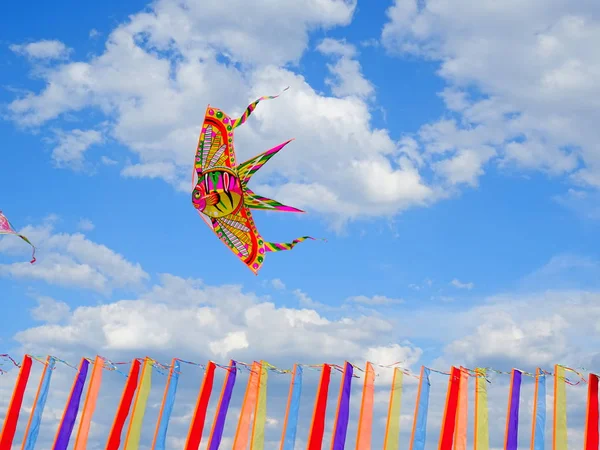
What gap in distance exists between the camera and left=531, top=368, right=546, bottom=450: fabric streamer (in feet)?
103

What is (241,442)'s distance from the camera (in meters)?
33.4

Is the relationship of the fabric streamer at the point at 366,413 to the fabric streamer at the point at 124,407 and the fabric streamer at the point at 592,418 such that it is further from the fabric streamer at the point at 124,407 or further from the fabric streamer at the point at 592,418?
the fabric streamer at the point at 124,407

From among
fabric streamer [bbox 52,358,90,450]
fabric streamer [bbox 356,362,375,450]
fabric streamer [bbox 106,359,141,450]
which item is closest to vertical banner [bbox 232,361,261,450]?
fabric streamer [bbox 356,362,375,450]

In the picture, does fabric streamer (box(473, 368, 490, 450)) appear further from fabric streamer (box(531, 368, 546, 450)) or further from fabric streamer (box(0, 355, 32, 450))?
fabric streamer (box(0, 355, 32, 450))

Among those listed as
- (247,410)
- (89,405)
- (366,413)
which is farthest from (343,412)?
(89,405)

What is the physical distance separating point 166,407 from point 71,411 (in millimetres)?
3934

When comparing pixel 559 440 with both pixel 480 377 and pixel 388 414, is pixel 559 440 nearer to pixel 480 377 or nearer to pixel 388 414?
pixel 480 377

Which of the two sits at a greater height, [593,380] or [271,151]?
[271,151]

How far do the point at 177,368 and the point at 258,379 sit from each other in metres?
3.76

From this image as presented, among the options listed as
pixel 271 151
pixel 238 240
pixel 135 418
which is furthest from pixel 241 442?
pixel 271 151

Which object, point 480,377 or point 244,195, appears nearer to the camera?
point 480,377

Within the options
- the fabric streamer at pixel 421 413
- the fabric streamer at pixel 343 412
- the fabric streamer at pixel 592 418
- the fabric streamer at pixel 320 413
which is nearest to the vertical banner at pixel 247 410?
the fabric streamer at pixel 320 413

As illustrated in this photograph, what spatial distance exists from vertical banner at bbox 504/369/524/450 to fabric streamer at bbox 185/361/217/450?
460 inches

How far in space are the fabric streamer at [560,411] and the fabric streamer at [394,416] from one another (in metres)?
5.82
